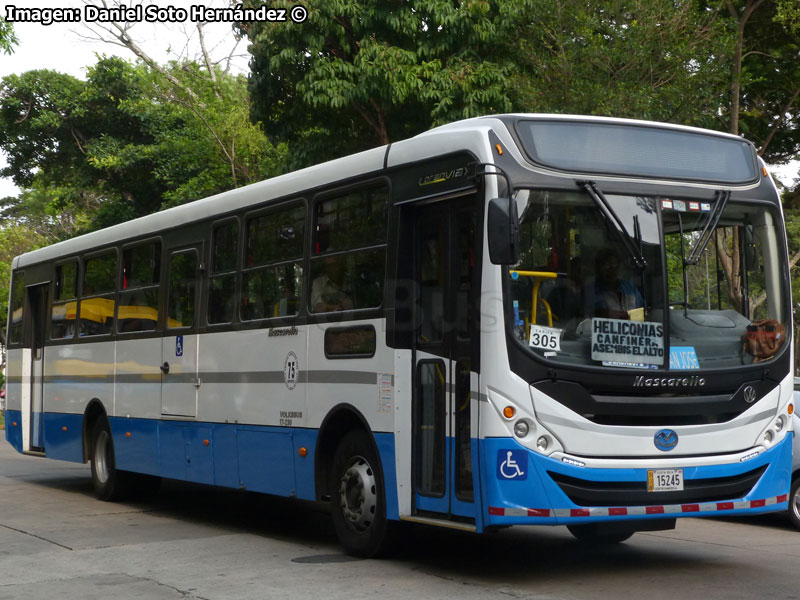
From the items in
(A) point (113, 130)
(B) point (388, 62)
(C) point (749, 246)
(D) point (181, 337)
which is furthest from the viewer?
(A) point (113, 130)

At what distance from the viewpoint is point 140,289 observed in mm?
13047

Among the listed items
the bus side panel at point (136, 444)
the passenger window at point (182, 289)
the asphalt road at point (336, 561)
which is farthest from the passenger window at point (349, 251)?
the bus side panel at point (136, 444)

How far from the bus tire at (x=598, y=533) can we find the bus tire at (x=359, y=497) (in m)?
1.45

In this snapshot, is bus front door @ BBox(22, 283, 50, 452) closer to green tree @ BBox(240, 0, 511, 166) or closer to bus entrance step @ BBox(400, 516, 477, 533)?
green tree @ BBox(240, 0, 511, 166)

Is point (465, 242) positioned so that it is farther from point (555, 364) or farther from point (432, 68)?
point (432, 68)

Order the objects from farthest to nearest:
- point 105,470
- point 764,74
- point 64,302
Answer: point 764,74
point 64,302
point 105,470

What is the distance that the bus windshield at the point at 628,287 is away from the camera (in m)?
7.62

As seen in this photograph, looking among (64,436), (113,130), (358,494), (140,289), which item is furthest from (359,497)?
(113,130)

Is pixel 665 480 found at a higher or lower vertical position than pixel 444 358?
lower

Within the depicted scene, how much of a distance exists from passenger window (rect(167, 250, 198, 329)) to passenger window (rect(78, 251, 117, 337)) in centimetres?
171

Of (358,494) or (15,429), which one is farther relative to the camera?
(15,429)

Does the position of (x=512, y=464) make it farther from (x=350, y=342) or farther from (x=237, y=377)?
(x=237, y=377)

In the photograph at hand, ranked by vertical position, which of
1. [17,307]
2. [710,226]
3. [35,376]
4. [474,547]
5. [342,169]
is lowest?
[474,547]

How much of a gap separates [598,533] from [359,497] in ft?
6.10
